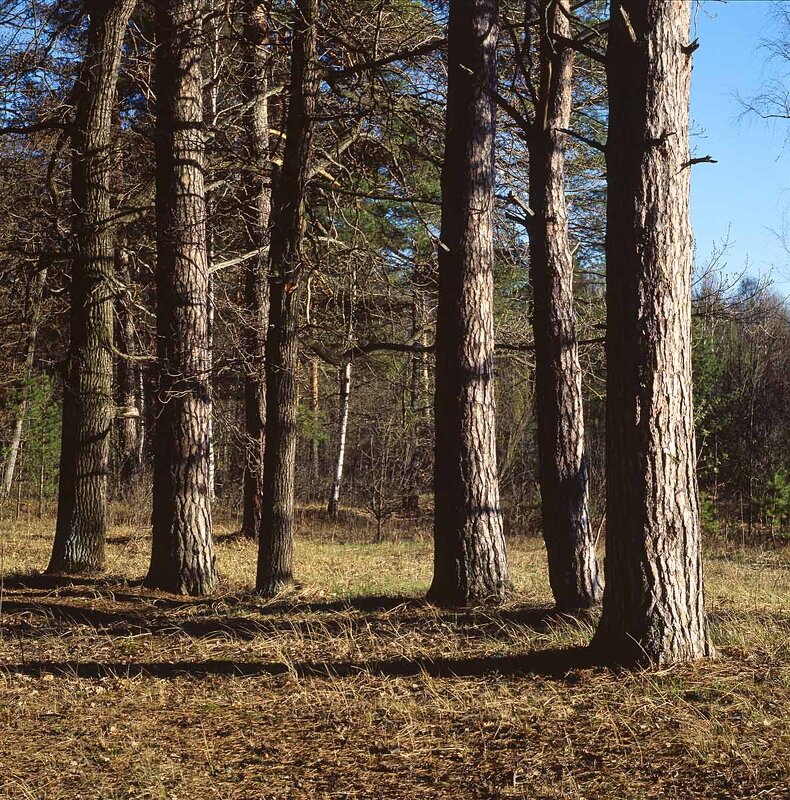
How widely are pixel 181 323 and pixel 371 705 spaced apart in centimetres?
557

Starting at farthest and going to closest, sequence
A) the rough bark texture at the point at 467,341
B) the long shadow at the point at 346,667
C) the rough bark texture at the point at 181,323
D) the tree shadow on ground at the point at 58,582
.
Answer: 1. the tree shadow on ground at the point at 58,582
2. the rough bark texture at the point at 181,323
3. the rough bark texture at the point at 467,341
4. the long shadow at the point at 346,667

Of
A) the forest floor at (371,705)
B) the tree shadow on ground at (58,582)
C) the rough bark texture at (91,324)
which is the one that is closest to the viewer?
the forest floor at (371,705)

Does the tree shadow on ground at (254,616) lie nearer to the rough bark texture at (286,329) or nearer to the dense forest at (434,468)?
the dense forest at (434,468)

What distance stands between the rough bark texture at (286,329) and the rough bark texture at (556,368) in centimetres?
252

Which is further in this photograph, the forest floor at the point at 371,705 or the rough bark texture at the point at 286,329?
the rough bark texture at the point at 286,329

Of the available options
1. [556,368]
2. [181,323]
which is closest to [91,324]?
[181,323]

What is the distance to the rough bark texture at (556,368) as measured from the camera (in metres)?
7.61

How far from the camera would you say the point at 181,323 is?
9398mm

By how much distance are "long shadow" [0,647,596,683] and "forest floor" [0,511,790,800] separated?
0.07 feet

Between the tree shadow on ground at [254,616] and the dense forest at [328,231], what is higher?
the dense forest at [328,231]

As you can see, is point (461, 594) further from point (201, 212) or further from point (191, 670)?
point (201, 212)

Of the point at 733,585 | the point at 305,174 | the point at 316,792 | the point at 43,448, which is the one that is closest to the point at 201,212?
the point at 305,174

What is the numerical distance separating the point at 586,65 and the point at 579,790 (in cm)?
999

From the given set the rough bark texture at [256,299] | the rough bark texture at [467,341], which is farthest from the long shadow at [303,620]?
the rough bark texture at [256,299]
